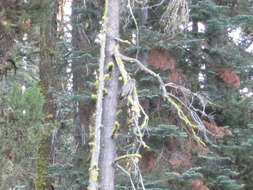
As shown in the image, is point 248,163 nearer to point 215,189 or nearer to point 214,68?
point 215,189

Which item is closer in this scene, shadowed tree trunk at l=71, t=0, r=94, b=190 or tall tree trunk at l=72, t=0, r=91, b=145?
shadowed tree trunk at l=71, t=0, r=94, b=190

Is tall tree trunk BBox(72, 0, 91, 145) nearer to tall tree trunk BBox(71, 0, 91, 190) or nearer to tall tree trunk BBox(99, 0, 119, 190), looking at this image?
tall tree trunk BBox(71, 0, 91, 190)

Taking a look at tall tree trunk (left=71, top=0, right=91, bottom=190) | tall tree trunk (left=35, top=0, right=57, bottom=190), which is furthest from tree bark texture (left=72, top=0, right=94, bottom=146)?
tall tree trunk (left=35, top=0, right=57, bottom=190)

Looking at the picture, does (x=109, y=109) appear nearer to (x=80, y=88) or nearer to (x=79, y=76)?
(x=80, y=88)

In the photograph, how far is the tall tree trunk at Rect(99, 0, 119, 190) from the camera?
506 cm

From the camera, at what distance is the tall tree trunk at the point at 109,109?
5.06 meters

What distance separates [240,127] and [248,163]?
932 mm

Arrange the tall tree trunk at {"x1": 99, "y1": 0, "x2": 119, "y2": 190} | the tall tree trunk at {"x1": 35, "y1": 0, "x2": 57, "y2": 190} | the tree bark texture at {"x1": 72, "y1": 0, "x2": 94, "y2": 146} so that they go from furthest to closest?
1. the tree bark texture at {"x1": 72, "y1": 0, "x2": 94, "y2": 146}
2. the tall tree trunk at {"x1": 35, "y1": 0, "x2": 57, "y2": 190}
3. the tall tree trunk at {"x1": 99, "y1": 0, "x2": 119, "y2": 190}

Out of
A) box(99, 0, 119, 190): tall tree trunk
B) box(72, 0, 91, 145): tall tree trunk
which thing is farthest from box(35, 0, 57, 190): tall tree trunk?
box(99, 0, 119, 190): tall tree trunk

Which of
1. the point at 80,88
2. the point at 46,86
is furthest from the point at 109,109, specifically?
the point at 46,86

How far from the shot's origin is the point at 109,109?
520cm

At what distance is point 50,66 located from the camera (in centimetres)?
1023

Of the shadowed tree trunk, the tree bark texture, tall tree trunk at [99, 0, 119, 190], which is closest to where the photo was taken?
tall tree trunk at [99, 0, 119, 190]

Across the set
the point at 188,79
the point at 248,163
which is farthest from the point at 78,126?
the point at 248,163
